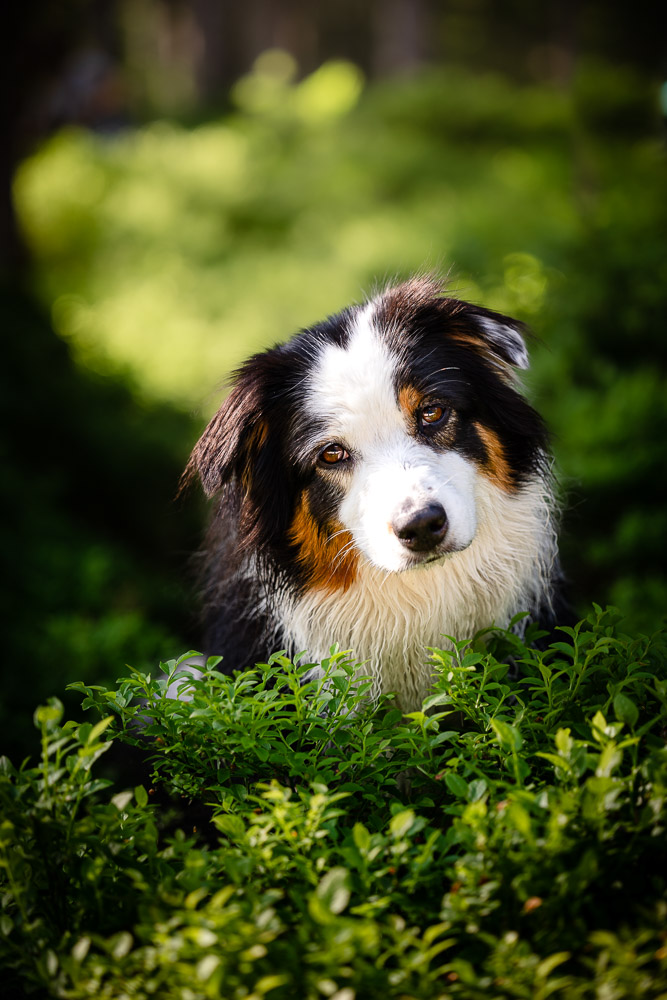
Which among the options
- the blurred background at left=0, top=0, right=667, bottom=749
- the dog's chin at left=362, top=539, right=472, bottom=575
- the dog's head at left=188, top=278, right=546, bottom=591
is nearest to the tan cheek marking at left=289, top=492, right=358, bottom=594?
the dog's head at left=188, top=278, right=546, bottom=591

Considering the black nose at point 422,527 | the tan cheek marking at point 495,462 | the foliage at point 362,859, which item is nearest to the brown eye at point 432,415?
the tan cheek marking at point 495,462

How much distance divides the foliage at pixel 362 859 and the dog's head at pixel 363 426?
0.72m

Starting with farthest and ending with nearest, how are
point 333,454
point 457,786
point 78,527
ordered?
point 78,527, point 333,454, point 457,786

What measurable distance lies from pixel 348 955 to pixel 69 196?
463 inches

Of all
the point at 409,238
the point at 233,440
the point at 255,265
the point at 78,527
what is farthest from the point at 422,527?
the point at 255,265

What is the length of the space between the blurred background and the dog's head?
325mm

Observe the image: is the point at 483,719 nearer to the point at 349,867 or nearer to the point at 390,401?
the point at 349,867

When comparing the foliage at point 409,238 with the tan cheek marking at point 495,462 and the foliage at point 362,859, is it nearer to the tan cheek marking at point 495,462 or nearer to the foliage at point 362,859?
the tan cheek marking at point 495,462

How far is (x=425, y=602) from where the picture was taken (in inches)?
109

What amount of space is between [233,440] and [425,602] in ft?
2.85

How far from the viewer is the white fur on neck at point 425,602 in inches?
108

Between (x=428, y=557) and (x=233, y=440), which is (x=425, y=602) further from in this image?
(x=233, y=440)

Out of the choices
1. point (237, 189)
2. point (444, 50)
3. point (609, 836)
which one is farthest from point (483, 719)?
point (444, 50)

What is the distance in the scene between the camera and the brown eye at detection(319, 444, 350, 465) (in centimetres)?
262
